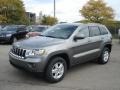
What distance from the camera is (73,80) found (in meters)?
6.93

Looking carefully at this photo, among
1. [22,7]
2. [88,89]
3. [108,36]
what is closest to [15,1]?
[22,7]

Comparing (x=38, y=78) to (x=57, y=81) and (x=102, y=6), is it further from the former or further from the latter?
(x=102, y=6)

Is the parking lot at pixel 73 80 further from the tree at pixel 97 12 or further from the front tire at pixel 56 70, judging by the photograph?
the tree at pixel 97 12

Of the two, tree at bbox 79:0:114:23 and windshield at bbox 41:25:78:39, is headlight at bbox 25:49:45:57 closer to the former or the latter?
windshield at bbox 41:25:78:39

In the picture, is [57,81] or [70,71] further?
[70,71]

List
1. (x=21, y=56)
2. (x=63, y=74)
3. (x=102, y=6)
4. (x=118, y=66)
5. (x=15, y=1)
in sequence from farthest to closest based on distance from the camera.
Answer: (x=15, y=1) < (x=102, y=6) < (x=118, y=66) < (x=63, y=74) < (x=21, y=56)

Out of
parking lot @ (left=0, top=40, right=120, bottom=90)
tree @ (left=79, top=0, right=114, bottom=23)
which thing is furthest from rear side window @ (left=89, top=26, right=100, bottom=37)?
tree @ (left=79, top=0, right=114, bottom=23)

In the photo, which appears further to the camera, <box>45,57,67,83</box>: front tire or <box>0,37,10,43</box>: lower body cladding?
<box>0,37,10,43</box>: lower body cladding

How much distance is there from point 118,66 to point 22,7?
4819 centimetres

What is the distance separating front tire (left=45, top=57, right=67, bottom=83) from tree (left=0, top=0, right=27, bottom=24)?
4314 centimetres

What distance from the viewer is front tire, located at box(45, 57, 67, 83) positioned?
6453mm

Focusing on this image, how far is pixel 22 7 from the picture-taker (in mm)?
54844

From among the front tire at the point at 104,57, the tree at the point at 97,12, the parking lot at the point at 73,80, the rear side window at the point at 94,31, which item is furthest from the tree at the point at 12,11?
the parking lot at the point at 73,80

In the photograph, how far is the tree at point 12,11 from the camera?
4950 cm
